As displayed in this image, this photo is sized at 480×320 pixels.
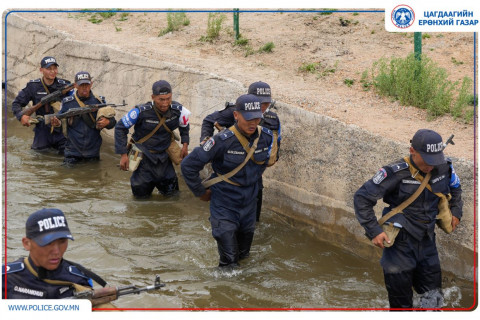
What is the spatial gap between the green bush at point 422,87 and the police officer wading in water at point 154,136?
285 centimetres

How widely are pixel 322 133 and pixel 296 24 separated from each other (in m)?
4.85

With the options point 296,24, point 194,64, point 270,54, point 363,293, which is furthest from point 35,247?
point 296,24

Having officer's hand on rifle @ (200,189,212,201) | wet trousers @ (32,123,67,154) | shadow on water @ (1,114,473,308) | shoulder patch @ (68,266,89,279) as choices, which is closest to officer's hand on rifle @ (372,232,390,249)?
shadow on water @ (1,114,473,308)

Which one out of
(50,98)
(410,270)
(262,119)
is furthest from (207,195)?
(50,98)

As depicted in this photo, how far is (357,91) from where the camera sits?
407 inches

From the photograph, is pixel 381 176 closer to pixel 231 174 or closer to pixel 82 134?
pixel 231 174

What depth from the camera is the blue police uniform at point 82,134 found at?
35.4 ft

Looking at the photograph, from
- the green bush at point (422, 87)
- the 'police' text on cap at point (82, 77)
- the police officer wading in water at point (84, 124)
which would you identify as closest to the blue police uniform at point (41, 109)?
the police officer wading in water at point (84, 124)

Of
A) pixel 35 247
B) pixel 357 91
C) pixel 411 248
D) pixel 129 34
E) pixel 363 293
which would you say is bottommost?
pixel 363 293

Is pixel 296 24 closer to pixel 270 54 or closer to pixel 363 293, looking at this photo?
pixel 270 54

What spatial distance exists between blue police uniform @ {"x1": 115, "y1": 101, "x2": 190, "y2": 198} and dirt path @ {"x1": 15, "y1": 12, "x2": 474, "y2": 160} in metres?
1.48

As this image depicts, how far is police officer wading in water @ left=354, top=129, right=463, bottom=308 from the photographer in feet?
20.3

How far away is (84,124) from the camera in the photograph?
10.9m

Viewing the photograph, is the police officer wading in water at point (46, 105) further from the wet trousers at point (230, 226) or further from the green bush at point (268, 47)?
the wet trousers at point (230, 226)
